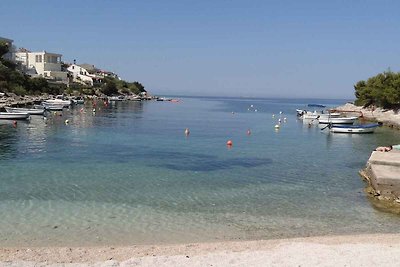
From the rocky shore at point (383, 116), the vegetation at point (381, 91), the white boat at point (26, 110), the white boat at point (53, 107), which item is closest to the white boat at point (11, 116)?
the white boat at point (26, 110)

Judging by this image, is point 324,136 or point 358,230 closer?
point 358,230

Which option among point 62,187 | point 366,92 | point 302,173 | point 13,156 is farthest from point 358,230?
point 366,92

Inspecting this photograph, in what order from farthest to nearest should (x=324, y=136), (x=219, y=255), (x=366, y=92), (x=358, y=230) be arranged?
(x=366, y=92) → (x=324, y=136) → (x=358, y=230) → (x=219, y=255)

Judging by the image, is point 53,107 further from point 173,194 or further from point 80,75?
point 80,75

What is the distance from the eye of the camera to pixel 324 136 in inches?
1971

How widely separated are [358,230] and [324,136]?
3633cm

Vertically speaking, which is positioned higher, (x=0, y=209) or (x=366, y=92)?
(x=366, y=92)

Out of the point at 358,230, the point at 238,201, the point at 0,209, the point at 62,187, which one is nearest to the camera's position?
the point at 358,230

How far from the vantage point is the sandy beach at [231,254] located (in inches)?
408

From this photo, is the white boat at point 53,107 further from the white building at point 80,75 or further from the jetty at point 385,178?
the jetty at point 385,178

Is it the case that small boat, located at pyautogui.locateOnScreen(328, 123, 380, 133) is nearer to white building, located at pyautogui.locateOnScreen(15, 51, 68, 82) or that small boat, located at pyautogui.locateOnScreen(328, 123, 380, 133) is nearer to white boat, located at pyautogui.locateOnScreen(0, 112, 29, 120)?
white boat, located at pyautogui.locateOnScreen(0, 112, 29, 120)

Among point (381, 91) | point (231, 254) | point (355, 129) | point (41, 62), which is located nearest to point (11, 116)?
point (355, 129)

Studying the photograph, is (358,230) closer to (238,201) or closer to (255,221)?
(255,221)

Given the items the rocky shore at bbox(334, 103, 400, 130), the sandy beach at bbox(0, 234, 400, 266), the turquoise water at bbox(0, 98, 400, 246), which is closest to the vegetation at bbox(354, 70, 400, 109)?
the rocky shore at bbox(334, 103, 400, 130)
